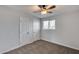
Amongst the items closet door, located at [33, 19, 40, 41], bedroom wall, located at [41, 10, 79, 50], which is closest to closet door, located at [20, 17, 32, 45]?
closet door, located at [33, 19, 40, 41]

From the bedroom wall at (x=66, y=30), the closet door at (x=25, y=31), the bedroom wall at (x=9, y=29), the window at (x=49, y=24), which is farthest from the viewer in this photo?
the window at (x=49, y=24)

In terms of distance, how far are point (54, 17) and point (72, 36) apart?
3.39 feet

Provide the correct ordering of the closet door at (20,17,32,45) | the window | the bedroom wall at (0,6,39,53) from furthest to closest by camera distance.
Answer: the window, the closet door at (20,17,32,45), the bedroom wall at (0,6,39,53)

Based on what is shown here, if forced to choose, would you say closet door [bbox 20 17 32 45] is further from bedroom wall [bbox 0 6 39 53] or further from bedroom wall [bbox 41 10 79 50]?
bedroom wall [bbox 41 10 79 50]

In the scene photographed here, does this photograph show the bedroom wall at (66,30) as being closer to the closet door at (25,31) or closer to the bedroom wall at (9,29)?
the closet door at (25,31)

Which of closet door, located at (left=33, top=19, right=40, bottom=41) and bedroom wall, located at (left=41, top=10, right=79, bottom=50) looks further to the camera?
closet door, located at (left=33, top=19, right=40, bottom=41)

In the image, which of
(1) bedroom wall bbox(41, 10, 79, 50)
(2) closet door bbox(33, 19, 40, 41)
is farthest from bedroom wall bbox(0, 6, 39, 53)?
(1) bedroom wall bbox(41, 10, 79, 50)

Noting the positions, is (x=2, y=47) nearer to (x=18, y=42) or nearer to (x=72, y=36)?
(x=18, y=42)

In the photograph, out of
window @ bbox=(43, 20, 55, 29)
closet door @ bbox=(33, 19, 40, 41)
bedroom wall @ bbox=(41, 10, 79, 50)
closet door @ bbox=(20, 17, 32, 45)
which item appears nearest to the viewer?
bedroom wall @ bbox=(41, 10, 79, 50)

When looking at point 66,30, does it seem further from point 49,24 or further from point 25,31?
point 25,31

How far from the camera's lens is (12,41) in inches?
99.5

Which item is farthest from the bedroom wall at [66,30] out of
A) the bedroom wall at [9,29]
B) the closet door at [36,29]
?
the bedroom wall at [9,29]

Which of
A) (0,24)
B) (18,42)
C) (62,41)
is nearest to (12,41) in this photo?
(18,42)
